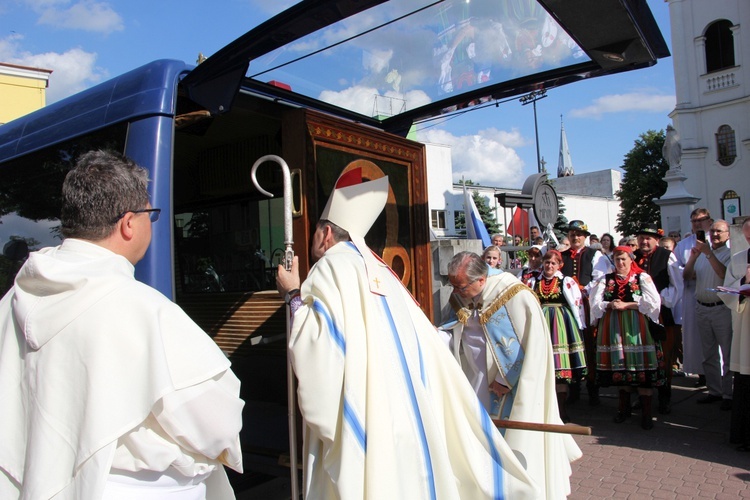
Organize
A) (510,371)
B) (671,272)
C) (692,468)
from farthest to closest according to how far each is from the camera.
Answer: (671,272) < (692,468) < (510,371)

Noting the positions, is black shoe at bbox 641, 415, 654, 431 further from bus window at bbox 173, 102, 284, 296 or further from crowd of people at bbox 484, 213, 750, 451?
bus window at bbox 173, 102, 284, 296

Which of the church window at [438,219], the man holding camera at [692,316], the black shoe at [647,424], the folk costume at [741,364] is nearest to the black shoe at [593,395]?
the black shoe at [647,424]

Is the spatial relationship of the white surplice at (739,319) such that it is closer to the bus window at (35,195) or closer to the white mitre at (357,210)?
the white mitre at (357,210)

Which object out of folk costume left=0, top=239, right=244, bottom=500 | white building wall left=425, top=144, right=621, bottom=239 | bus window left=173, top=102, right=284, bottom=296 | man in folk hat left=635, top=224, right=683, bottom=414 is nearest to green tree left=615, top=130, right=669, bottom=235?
white building wall left=425, top=144, right=621, bottom=239

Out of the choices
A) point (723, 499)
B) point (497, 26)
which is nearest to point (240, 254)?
point (497, 26)

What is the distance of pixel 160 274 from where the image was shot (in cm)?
279

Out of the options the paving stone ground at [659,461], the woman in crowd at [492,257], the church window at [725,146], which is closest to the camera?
the paving stone ground at [659,461]

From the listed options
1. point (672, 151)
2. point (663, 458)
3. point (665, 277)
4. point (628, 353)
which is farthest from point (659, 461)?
point (672, 151)

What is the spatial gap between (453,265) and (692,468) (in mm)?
2920

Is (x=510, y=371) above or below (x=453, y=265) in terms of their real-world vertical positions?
below

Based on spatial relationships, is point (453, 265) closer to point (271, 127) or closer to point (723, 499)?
point (271, 127)

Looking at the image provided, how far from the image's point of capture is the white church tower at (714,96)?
3052 centimetres

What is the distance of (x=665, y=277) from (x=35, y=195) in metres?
6.79

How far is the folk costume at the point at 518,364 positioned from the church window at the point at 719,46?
109 feet
